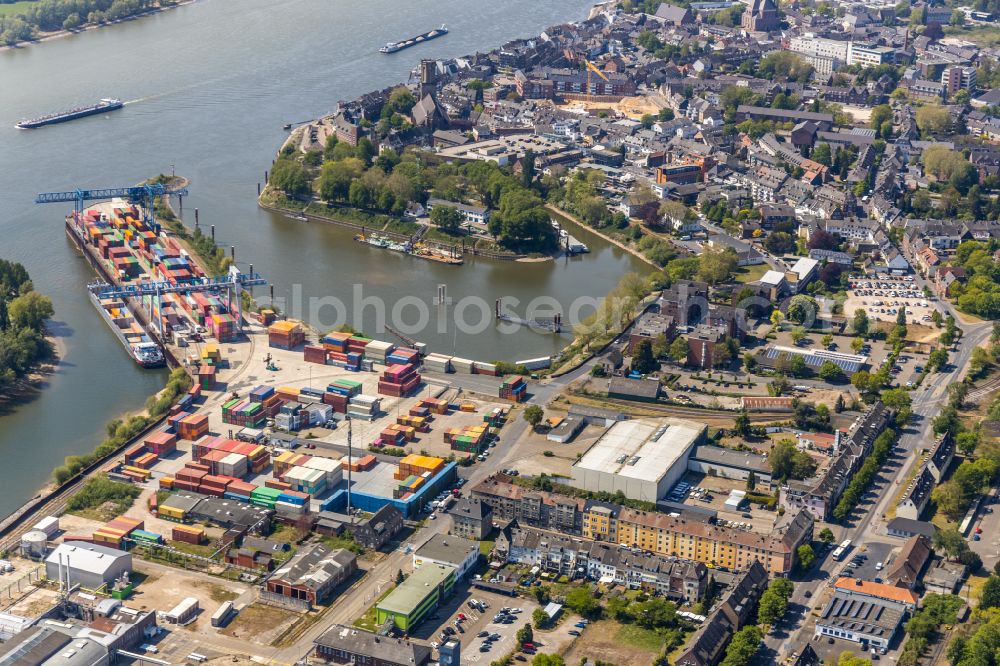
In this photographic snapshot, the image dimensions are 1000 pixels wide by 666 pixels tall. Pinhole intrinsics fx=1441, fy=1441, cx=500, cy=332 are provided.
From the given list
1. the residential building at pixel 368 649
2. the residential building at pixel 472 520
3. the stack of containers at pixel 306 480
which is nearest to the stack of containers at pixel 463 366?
the stack of containers at pixel 306 480

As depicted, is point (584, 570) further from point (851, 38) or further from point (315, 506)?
point (851, 38)

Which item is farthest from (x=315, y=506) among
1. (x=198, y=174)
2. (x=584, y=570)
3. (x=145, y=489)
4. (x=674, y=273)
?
(x=198, y=174)

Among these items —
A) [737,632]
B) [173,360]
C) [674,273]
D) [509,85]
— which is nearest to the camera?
[737,632]

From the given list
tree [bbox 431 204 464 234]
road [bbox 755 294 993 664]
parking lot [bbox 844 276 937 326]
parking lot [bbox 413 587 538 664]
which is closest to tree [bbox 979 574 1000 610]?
road [bbox 755 294 993 664]

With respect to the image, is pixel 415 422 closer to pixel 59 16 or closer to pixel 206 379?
pixel 206 379

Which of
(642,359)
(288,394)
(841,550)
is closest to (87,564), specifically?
(288,394)

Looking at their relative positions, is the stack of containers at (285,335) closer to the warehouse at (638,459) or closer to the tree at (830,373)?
the warehouse at (638,459)

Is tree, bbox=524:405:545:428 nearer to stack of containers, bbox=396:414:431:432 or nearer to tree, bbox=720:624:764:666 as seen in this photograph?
stack of containers, bbox=396:414:431:432

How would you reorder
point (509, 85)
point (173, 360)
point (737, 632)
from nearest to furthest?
point (737, 632) < point (173, 360) < point (509, 85)
